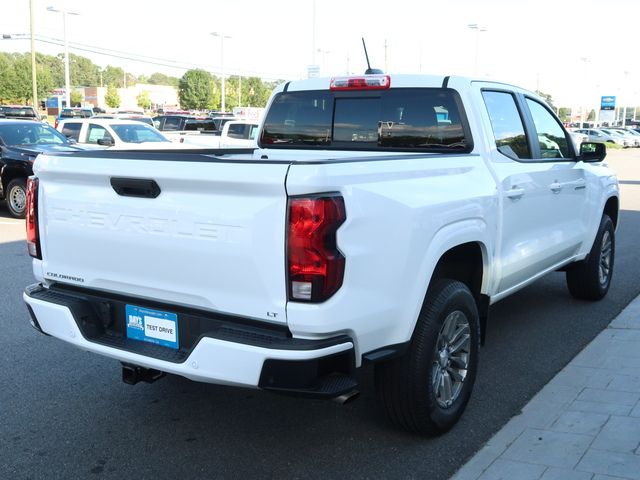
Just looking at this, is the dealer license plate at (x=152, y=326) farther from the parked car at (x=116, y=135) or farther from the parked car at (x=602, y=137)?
the parked car at (x=602, y=137)

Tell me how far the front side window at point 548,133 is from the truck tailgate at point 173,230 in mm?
3118

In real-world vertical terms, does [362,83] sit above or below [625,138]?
below

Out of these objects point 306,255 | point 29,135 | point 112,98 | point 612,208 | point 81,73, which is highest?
point 81,73

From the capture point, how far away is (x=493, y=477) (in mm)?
3355

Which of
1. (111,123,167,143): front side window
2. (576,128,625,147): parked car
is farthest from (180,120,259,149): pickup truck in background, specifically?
(576,128,625,147): parked car

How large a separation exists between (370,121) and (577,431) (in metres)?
2.44

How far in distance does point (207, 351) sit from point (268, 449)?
0.96 metres

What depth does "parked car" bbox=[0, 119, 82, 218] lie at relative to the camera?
12344 millimetres

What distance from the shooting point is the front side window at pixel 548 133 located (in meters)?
5.39

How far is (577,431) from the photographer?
3.87m

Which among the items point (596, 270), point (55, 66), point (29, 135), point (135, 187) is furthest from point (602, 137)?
point (55, 66)

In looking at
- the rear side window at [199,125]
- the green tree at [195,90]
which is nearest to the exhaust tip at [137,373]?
the rear side window at [199,125]

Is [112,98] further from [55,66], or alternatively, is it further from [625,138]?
[625,138]

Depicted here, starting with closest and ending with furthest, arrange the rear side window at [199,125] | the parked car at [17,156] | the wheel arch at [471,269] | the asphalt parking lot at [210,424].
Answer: the asphalt parking lot at [210,424] → the wheel arch at [471,269] → the parked car at [17,156] → the rear side window at [199,125]
